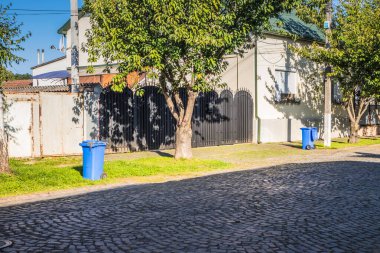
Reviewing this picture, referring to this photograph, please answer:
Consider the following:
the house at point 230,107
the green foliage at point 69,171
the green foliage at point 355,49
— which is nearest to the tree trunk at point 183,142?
the green foliage at point 69,171

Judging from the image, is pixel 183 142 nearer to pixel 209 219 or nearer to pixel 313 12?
pixel 209 219

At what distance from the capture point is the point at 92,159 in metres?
11.6

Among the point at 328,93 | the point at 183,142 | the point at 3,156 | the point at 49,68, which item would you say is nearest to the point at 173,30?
the point at 183,142

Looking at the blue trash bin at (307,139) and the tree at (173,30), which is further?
the blue trash bin at (307,139)

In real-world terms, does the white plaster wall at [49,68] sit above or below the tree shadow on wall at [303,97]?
above

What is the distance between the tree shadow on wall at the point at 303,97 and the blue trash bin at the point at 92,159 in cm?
1360

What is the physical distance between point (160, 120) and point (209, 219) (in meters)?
12.2

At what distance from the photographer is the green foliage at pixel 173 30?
42.5 ft

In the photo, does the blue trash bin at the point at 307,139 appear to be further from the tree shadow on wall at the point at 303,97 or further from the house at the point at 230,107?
the tree shadow on wall at the point at 303,97

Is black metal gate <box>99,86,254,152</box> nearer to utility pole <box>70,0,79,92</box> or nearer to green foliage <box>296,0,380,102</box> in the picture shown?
utility pole <box>70,0,79,92</box>

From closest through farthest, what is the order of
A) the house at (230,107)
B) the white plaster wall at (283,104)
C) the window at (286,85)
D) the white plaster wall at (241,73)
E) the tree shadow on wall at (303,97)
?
the house at (230,107) → the white plaster wall at (241,73) → the white plaster wall at (283,104) → the tree shadow on wall at (303,97) → the window at (286,85)

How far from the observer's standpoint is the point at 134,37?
42.7 feet

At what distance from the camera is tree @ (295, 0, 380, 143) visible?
811 inches

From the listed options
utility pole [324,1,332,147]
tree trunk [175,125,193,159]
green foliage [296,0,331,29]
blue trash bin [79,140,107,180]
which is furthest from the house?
blue trash bin [79,140,107,180]
